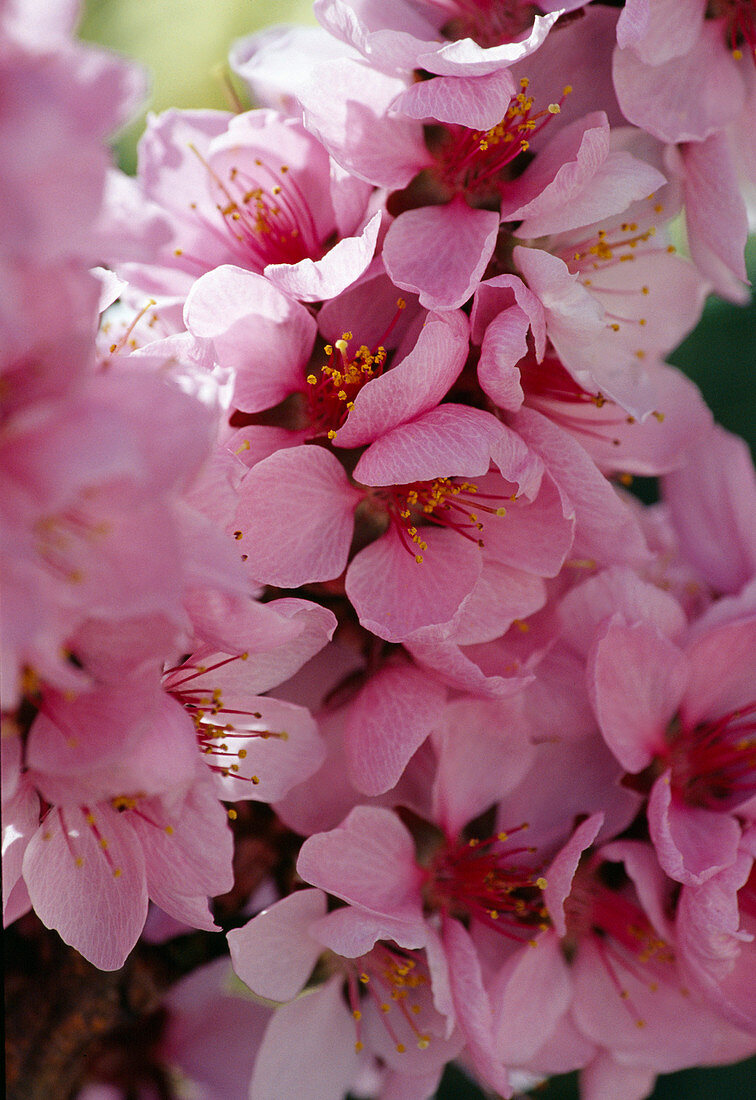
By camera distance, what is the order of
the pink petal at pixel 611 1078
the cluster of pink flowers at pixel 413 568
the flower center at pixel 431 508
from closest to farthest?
the cluster of pink flowers at pixel 413 568 → the flower center at pixel 431 508 → the pink petal at pixel 611 1078

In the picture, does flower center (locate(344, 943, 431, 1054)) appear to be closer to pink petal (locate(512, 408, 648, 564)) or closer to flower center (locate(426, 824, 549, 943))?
flower center (locate(426, 824, 549, 943))

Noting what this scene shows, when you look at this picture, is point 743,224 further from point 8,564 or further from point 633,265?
point 8,564

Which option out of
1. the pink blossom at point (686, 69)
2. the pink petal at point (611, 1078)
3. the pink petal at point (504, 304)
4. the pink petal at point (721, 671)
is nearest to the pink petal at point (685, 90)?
the pink blossom at point (686, 69)

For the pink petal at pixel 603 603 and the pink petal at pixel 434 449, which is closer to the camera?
the pink petal at pixel 434 449

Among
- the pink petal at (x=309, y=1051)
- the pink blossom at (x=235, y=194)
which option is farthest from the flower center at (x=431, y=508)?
the pink petal at (x=309, y=1051)

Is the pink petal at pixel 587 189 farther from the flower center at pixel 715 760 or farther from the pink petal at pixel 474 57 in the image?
the flower center at pixel 715 760

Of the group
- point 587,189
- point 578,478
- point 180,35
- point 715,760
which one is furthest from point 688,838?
point 180,35

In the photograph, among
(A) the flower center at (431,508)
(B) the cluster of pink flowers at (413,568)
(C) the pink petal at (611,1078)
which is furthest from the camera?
(C) the pink petal at (611,1078)

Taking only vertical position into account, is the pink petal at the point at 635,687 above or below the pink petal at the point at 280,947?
above

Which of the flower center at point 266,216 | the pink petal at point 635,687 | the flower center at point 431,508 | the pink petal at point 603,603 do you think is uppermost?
the flower center at point 266,216
